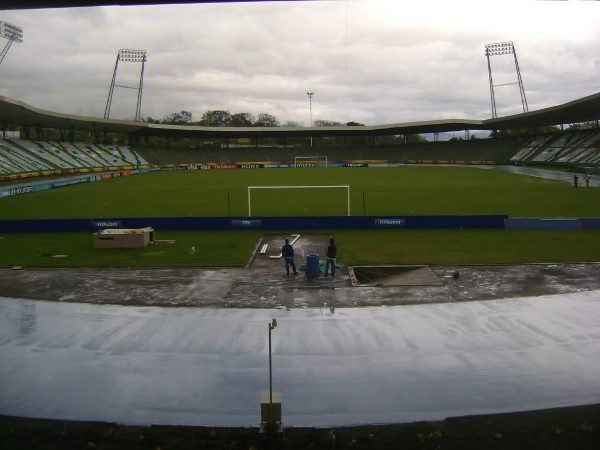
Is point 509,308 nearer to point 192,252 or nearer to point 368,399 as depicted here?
point 368,399

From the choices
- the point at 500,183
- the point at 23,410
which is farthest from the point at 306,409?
the point at 500,183

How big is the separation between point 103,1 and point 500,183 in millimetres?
53521

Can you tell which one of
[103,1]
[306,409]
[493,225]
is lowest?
[306,409]

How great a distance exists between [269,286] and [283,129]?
92.1 meters

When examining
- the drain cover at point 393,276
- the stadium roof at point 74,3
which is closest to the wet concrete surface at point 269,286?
the drain cover at point 393,276

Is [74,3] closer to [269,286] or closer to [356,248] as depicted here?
[269,286]

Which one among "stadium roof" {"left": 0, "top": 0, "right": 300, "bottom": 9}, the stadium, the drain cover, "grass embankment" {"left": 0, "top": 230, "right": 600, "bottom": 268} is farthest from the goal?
"stadium roof" {"left": 0, "top": 0, "right": 300, "bottom": 9}

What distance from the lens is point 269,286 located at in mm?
17328

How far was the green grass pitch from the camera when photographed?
21.7 metres

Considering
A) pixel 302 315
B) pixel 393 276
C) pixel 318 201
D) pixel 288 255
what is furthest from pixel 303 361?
pixel 318 201

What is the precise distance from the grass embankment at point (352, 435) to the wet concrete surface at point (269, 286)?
6929mm

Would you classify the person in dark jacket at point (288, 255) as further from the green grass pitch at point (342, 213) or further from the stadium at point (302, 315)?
the green grass pitch at point (342, 213)

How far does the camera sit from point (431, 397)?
9.29 metres

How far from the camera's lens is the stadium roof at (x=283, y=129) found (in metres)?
64.3
